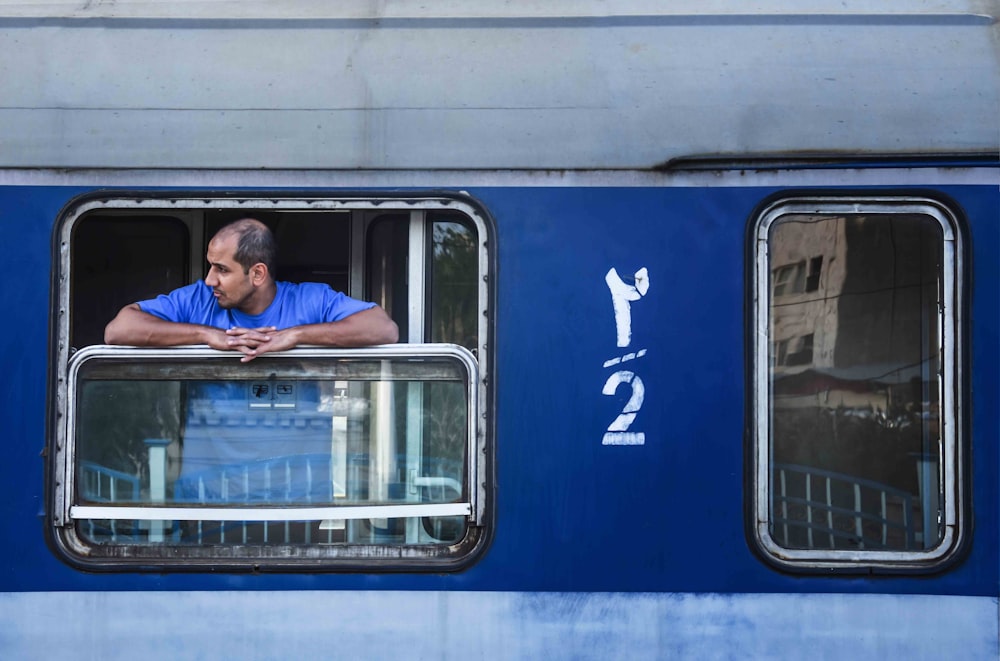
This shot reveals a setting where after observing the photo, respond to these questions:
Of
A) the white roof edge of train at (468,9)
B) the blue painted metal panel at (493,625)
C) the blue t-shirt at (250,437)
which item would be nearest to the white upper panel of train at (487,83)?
the white roof edge of train at (468,9)

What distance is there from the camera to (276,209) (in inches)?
110

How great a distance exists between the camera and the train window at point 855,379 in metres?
2.77

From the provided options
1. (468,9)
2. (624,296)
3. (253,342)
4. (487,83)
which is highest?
(468,9)

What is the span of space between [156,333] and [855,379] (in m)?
1.95

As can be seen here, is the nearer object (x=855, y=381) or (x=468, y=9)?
(x=855, y=381)

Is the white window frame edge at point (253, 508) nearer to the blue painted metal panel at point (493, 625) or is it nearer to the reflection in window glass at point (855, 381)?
the blue painted metal panel at point (493, 625)

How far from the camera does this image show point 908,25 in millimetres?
2863

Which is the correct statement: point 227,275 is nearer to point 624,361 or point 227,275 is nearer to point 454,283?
point 454,283

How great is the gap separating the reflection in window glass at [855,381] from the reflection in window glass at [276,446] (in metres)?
0.93

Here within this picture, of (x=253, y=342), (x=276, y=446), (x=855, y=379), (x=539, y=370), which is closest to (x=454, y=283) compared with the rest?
(x=539, y=370)

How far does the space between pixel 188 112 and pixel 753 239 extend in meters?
1.63

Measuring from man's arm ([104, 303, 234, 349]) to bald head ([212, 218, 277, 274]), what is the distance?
0.71 feet

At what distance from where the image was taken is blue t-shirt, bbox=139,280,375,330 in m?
2.80

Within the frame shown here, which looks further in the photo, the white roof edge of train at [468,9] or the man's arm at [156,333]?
the white roof edge of train at [468,9]
